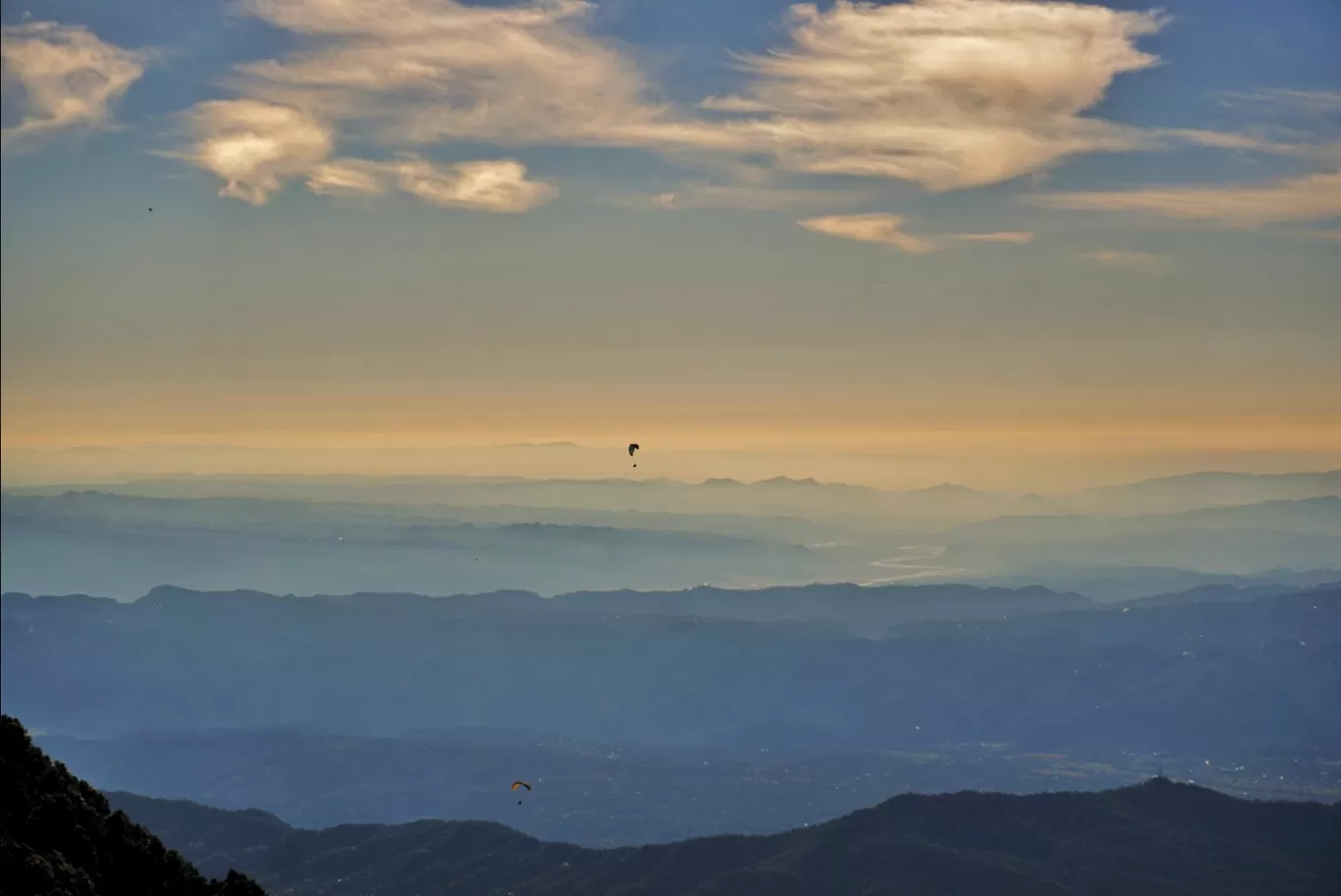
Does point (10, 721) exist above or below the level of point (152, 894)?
above

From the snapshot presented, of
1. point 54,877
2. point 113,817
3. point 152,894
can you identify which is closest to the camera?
point 54,877

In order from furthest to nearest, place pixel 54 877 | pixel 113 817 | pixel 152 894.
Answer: pixel 113 817, pixel 152 894, pixel 54 877

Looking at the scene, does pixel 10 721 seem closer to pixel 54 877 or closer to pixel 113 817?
pixel 113 817

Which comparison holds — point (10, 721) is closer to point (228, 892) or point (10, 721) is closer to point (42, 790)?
point (42, 790)

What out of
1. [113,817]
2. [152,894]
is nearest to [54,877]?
[152,894]

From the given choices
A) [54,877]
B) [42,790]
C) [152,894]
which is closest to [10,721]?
[42,790]

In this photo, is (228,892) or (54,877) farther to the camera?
(228,892)
